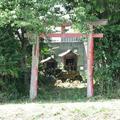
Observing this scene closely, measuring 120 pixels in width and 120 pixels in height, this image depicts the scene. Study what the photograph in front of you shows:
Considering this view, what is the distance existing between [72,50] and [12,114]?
13.1 meters

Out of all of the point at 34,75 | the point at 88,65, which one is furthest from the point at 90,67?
the point at 34,75

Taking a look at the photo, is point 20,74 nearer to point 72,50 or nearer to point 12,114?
point 12,114

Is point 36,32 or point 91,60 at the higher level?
point 36,32

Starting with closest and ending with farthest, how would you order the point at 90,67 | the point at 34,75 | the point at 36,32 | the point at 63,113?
the point at 63,113 < the point at 36,32 < the point at 90,67 < the point at 34,75

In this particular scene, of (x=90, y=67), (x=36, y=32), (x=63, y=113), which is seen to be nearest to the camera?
(x=63, y=113)

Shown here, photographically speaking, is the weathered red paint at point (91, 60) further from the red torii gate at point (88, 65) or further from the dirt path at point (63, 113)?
the dirt path at point (63, 113)

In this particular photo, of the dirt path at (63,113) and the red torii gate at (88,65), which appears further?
the red torii gate at (88,65)

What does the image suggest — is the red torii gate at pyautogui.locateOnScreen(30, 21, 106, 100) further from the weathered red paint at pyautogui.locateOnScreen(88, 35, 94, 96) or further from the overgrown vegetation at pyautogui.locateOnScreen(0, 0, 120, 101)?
the overgrown vegetation at pyautogui.locateOnScreen(0, 0, 120, 101)

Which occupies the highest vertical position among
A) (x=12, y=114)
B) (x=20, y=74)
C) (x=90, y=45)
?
(x=90, y=45)

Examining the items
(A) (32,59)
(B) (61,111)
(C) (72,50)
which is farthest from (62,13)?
(C) (72,50)

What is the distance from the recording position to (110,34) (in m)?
15.1

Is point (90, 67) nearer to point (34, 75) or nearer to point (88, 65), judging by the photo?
point (88, 65)

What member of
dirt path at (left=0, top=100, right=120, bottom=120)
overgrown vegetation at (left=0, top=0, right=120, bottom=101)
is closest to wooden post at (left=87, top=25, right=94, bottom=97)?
overgrown vegetation at (left=0, top=0, right=120, bottom=101)

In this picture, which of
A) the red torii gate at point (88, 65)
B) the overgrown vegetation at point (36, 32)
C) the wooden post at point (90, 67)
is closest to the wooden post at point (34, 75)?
the red torii gate at point (88, 65)
